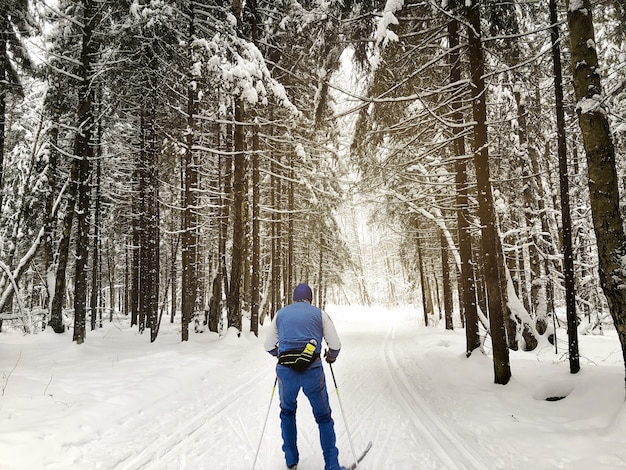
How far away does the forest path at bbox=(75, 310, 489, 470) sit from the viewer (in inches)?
180

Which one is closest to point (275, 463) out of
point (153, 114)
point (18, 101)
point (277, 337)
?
point (277, 337)

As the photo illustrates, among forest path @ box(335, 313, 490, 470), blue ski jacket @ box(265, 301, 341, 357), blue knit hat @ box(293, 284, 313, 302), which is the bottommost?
forest path @ box(335, 313, 490, 470)

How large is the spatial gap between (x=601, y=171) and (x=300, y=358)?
493cm

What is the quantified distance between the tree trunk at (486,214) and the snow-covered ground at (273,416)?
0.72 meters

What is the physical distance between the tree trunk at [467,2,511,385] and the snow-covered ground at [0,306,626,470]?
0.72 metres

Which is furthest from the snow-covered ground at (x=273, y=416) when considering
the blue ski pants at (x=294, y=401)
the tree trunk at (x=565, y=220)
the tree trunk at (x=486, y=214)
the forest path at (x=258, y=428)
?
the tree trunk at (x=565, y=220)

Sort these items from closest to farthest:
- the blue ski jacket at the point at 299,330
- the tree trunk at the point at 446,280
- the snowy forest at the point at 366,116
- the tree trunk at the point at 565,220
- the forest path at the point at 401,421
A: the blue ski jacket at the point at 299,330 → the forest path at the point at 401,421 → the tree trunk at the point at 565,220 → the snowy forest at the point at 366,116 → the tree trunk at the point at 446,280

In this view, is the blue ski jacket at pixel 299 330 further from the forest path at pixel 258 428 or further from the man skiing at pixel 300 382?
the forest path at pixel 258 428

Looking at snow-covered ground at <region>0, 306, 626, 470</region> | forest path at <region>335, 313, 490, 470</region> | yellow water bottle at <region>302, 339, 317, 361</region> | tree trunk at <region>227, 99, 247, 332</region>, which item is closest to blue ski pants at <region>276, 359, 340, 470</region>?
yellow water bottle at <region>302, 339, 317, 361</region>

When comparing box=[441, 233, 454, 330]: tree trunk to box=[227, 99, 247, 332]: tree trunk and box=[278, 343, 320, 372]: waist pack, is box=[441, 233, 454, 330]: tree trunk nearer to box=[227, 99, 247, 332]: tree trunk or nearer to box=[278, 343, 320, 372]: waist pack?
box=[227, 99, 247, 332]: tree trunk

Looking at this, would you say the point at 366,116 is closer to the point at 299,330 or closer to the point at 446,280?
the point at 299,330

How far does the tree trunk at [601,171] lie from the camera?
16.5 ft

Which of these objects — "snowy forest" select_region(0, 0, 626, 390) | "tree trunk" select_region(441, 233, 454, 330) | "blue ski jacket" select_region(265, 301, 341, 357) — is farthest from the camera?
"tree trunk" select_region(441, 233, 454, 330)

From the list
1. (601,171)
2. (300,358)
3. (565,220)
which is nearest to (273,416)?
(300,358)
